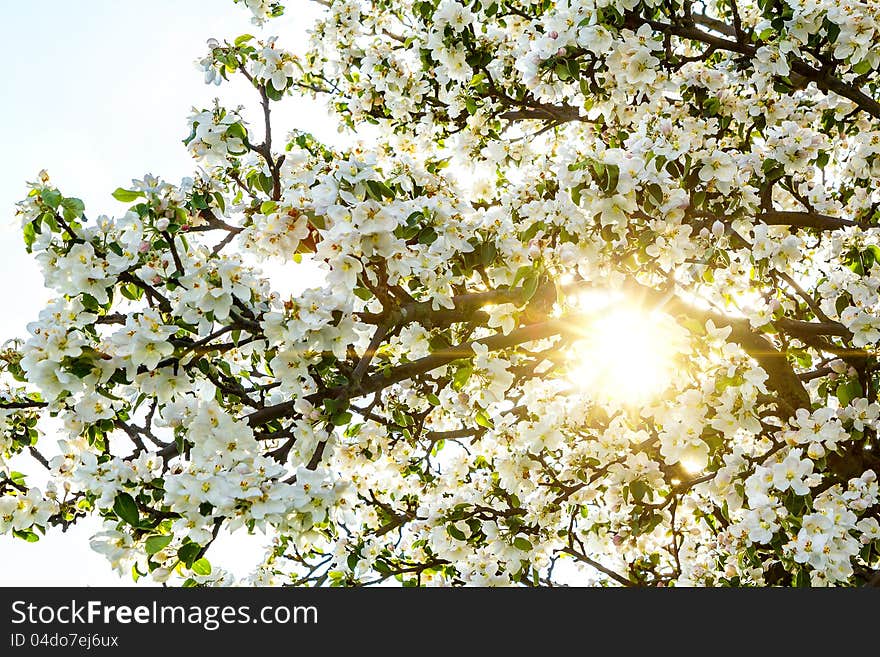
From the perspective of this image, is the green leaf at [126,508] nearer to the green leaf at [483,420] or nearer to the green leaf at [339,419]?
the green leaf at [339,419]

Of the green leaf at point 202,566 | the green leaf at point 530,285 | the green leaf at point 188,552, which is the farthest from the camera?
the green leaf at point 530,285

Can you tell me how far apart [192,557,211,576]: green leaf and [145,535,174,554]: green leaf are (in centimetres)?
22

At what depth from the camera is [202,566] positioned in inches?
110

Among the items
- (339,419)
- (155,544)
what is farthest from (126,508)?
(339,419)

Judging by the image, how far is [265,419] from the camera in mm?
2975

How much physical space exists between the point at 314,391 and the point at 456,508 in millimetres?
1763

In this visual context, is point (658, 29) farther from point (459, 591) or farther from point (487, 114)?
point (459, 591)

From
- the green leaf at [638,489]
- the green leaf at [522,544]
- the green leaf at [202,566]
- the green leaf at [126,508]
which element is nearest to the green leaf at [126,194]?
the green leaf at [126,508]

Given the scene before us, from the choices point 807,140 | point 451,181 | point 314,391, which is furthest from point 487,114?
point 314,391

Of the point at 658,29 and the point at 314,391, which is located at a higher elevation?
the point at 658,29

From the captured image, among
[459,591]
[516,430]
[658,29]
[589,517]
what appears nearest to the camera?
[459,591]

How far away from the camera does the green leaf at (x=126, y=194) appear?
304 cm

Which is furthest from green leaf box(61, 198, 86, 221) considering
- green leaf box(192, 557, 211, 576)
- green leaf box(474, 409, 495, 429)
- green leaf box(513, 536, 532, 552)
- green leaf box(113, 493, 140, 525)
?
green leaf box(513, 536, 532, 552)

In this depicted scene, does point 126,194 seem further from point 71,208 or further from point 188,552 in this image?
point 188,552
